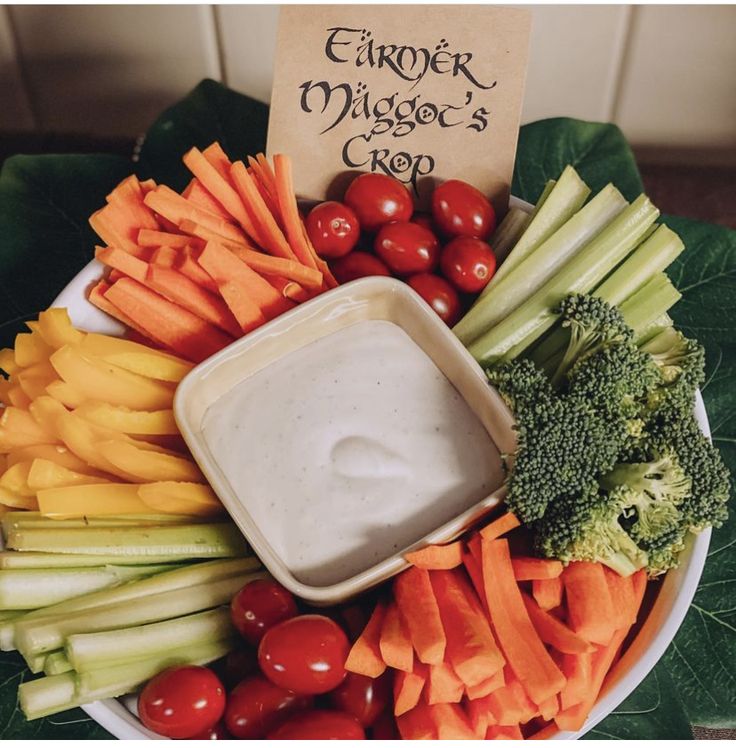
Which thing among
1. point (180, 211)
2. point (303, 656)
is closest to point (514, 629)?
point (303, 656)

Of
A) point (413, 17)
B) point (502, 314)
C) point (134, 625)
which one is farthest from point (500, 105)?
point (134, 625)

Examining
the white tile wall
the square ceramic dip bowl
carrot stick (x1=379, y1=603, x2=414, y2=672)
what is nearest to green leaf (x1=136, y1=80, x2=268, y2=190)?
the white tile wall

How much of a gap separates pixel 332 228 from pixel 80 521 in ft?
2.01

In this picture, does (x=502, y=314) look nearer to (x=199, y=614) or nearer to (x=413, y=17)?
(x=413, y=17)

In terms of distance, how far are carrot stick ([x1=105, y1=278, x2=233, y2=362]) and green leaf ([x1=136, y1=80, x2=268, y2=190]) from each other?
0.57 meters

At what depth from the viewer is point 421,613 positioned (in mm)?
1171

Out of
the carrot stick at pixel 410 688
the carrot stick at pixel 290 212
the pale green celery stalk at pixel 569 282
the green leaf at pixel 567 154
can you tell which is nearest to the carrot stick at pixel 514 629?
the carrot stick at pixel 410 688

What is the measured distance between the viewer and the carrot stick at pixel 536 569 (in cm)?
120

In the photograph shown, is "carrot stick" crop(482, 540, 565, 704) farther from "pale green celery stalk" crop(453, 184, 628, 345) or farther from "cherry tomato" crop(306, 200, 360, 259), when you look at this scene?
"cherry tomato" crop(306, 200, 360, 259)

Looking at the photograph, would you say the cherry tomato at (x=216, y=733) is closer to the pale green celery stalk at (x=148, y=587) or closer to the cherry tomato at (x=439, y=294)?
the pale green celery stalk at (x=148, y=587)

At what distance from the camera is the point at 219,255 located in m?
1.38

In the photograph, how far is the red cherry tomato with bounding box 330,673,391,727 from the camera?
46.7 inches

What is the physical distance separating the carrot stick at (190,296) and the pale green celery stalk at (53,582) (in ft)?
1.31

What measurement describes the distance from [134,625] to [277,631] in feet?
0.74
